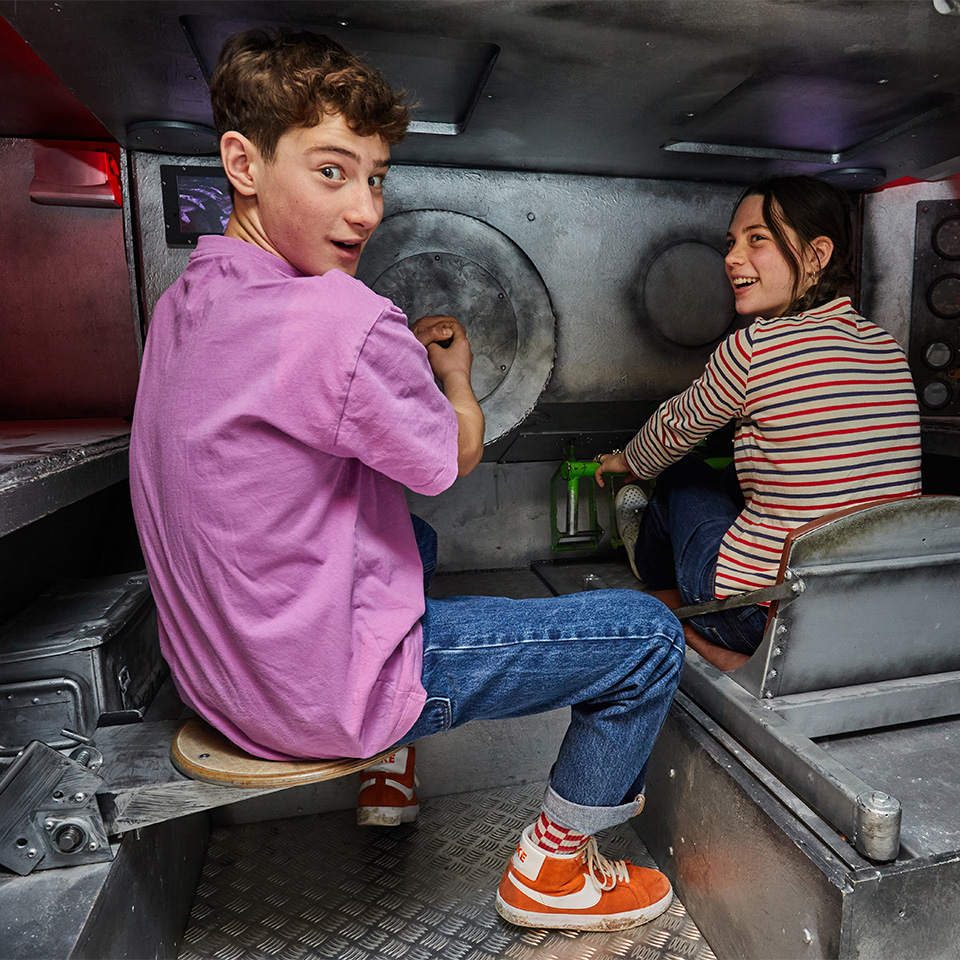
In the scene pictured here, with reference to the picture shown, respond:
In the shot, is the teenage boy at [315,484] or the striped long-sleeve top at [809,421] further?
the striped long-sleeve top at [809,421]

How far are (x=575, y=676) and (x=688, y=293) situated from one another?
151 centimetres

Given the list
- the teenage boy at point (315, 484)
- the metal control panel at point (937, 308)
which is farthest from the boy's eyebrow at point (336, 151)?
the metal control panel at point (937, 308)

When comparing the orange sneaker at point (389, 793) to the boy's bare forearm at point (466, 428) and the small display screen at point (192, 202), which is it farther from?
the small display screen at point (192, 202)

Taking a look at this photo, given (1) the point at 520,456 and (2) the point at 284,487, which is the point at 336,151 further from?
(1) the point at 520,456

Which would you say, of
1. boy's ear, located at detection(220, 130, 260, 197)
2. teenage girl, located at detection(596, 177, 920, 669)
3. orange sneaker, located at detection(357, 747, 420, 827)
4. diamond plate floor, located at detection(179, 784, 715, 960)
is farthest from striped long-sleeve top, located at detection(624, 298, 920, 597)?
boy's ear, located at detection(220, 130, 260, 197)

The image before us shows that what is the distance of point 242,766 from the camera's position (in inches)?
38.5

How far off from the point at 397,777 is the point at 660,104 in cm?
157

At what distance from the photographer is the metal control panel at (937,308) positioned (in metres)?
2.19

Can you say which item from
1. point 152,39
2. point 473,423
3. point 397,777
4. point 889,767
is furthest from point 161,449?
point 889,767

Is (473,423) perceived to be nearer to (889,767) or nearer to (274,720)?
(274,720)

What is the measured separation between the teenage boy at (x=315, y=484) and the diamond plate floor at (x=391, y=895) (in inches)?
15.8

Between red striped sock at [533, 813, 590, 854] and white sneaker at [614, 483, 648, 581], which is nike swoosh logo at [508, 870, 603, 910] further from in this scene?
white sneaker at [614, 483, 648, 581]

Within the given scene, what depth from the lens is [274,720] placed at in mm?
941

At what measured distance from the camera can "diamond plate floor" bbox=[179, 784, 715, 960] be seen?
125 cm
